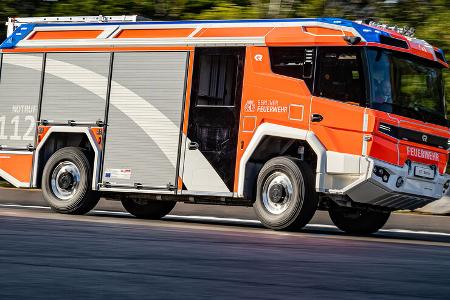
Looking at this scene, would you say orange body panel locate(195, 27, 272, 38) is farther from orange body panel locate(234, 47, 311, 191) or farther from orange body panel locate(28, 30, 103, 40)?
orange body panel locate(28, 30, 103, 40)

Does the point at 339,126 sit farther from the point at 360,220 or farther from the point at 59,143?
the point at 59,143

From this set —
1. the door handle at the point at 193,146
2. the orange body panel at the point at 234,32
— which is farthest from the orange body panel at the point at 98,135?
the orange body panel at the point at 234,32

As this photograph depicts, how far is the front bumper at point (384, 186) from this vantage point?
14.1 meters

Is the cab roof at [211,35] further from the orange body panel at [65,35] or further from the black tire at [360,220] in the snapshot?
the black tire at [360,220]

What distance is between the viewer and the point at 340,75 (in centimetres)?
1442

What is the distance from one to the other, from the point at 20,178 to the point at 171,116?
2.99 meters

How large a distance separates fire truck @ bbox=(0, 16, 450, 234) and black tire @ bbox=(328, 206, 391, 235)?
20 mm

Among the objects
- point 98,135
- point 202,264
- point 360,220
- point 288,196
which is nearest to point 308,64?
point 288,196

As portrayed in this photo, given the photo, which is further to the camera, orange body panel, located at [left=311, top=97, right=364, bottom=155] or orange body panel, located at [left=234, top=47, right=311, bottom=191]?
→ orange body panel, located at [left=234, top=47, right=311, bottom=191]

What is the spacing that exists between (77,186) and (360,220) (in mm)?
4298

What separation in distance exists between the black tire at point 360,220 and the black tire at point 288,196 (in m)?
1.36

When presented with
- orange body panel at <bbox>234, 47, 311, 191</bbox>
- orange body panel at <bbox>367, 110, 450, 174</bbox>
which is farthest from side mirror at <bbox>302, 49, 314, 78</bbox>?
orange body panel at <bbox>367, 110, 450, 174</bbox>

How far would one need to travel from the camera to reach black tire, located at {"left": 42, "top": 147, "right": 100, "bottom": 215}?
1667 centimetres

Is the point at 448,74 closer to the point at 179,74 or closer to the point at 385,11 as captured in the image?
the point at 385,11
